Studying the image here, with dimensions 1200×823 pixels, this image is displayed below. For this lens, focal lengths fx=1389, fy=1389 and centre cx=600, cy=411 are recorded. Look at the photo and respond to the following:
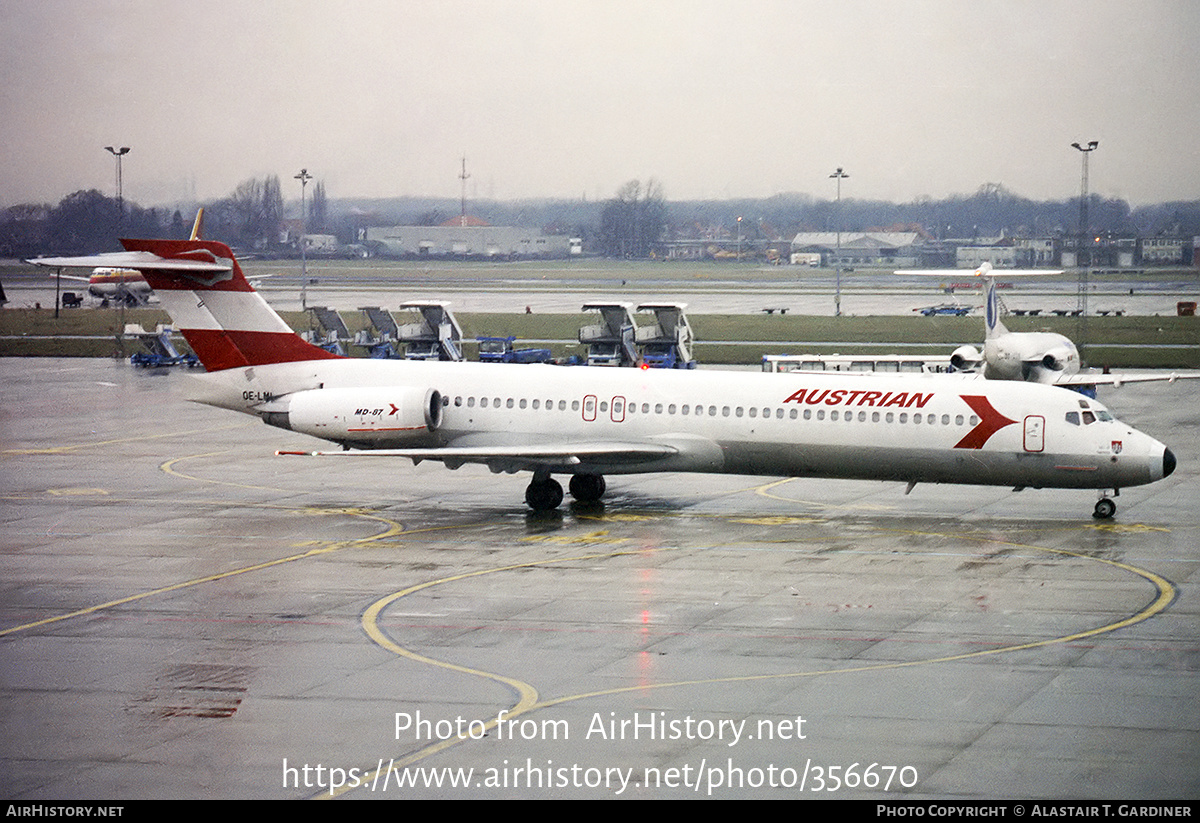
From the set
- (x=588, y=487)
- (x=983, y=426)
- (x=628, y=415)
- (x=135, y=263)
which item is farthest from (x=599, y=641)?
(x=135, y=263)

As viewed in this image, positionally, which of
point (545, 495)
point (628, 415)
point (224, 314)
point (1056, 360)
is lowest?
point (545, 495)

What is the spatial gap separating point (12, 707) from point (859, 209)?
568 ft

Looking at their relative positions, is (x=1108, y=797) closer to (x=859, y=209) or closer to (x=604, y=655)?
(x=604, y=655)

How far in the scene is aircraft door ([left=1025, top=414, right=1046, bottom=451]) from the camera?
102 ft

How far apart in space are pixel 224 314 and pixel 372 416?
17.2 ft

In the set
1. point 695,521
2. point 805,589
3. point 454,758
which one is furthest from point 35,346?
point 454,758

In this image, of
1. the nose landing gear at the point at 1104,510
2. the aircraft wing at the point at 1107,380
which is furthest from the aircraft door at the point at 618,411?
the aircraft wing at the point at 1107,380

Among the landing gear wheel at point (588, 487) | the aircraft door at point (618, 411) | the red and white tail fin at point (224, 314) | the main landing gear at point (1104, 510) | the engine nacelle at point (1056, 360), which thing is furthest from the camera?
the engine nacelle at point (1056, 360)

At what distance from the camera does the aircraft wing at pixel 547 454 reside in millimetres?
32719

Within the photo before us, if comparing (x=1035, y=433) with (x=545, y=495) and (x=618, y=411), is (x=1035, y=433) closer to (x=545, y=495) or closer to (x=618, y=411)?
(x=618, y=411)

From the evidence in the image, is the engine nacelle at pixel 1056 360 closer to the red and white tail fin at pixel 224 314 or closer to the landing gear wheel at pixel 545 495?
the landing gear wheel at pixel 545 495

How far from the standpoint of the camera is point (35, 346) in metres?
85.5

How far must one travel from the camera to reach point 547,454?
107 feet

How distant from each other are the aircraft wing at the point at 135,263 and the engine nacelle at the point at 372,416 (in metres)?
4.41
